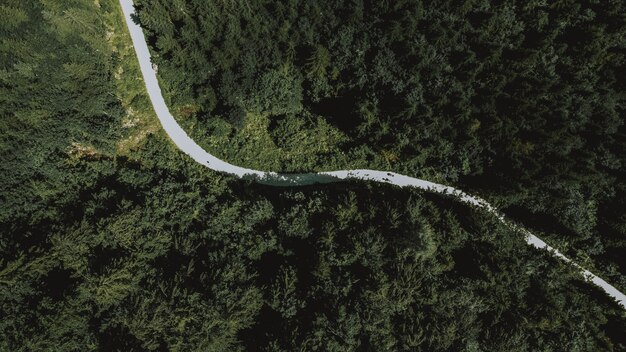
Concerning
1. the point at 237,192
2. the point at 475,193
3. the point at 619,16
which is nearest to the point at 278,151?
the point at 237,192

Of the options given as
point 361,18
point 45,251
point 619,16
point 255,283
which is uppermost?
point 619,16

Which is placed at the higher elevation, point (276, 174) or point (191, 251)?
point (276, 174)

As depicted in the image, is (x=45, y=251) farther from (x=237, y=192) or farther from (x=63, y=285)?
(x=237, y=192)

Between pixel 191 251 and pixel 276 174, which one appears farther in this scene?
pixel 276 174

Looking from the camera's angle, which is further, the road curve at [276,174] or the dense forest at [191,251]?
the road curve at [276,174]
